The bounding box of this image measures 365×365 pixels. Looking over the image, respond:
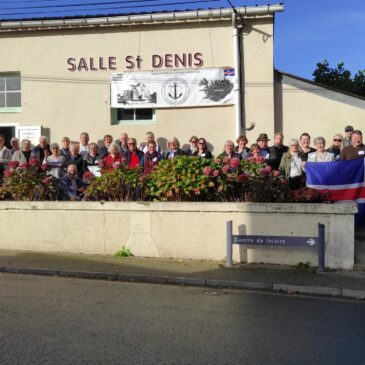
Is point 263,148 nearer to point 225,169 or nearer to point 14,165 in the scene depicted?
point 225,169

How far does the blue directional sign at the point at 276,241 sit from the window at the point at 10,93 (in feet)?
27.4

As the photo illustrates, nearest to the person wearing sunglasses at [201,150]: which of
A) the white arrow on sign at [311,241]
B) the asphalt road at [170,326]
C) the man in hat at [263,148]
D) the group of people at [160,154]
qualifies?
the group of people at [160,154]

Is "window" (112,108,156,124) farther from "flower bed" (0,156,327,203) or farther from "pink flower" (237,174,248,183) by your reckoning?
"pink flower" (237,174,248,183)

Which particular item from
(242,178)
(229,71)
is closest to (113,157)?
(242,178)

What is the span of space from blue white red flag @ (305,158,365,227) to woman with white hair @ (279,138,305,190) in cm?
27

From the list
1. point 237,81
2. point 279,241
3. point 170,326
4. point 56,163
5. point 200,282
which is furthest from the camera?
point 237,81

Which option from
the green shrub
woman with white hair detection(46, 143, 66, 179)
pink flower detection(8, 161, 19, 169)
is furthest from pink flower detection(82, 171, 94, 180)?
pink flower detection(8, 161, 19, 169)

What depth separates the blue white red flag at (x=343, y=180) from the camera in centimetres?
889

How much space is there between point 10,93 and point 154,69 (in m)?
4.18

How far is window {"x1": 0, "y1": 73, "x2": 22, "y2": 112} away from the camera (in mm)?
13805

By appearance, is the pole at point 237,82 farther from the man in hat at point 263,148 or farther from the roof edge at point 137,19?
the man in hat at point 263,148

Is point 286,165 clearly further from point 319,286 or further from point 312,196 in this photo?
point 319,286

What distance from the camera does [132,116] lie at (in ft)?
43.9

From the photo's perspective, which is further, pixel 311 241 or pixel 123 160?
pixel 123 160
